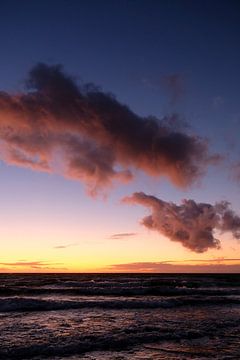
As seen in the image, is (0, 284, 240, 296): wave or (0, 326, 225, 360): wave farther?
(0, 284, 240, 296): wave

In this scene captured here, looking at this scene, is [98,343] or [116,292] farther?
[116,292]

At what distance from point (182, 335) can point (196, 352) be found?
9.67 feet

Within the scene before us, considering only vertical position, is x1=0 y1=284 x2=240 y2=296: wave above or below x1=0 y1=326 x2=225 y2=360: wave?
below

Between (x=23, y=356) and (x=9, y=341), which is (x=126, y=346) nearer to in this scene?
(x=23, y=356)

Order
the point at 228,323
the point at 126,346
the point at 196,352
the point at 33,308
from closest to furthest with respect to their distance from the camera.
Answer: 1. the point at 196,352
2. the point at 126,346
3. the point at 228,323
4. the point at 33,308

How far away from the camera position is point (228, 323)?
1716cm

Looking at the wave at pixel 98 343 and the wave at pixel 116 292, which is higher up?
the wave at pixel 98 343

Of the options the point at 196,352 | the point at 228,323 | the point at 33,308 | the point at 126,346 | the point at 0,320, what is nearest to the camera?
the point at 196,352

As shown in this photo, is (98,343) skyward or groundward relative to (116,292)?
skyward

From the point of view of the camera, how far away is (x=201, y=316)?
65.8 ft

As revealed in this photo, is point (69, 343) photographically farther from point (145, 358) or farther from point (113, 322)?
point (113, 322)

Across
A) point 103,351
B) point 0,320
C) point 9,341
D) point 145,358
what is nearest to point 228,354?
point 145,358

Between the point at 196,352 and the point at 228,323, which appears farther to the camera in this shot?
the point at 228,323

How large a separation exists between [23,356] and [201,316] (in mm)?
12151
